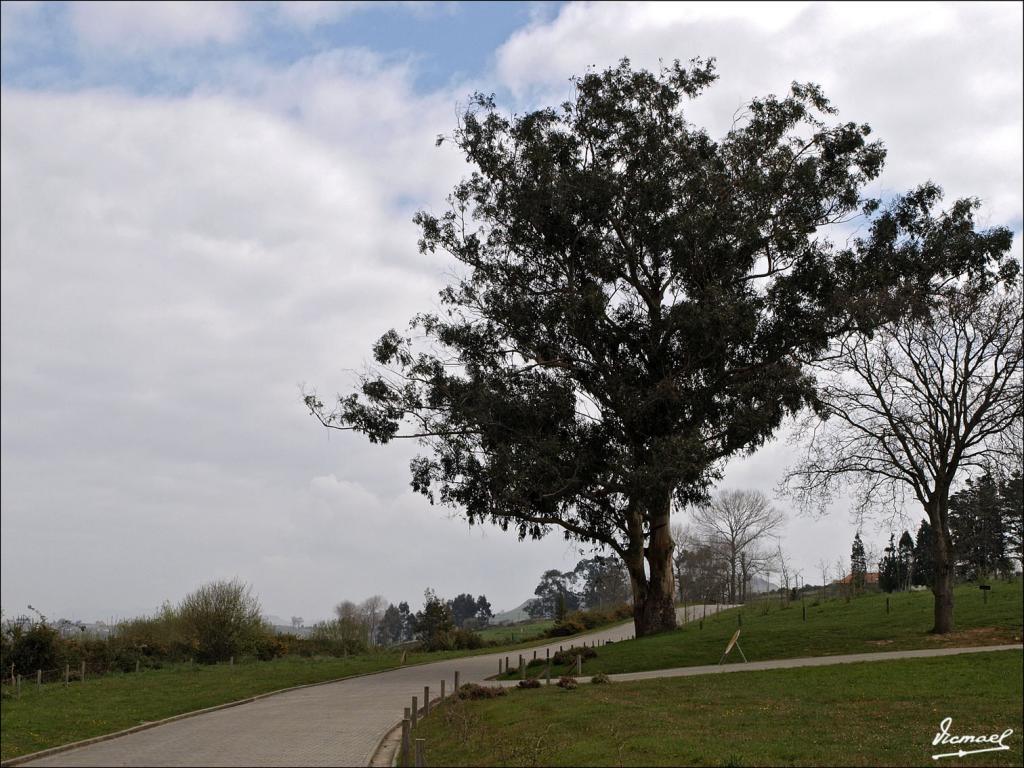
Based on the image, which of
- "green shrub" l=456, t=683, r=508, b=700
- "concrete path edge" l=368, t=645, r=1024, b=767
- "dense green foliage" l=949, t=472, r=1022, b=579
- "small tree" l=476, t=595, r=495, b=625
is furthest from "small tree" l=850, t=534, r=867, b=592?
"small tree" l=476, t=595, r=495, b=625

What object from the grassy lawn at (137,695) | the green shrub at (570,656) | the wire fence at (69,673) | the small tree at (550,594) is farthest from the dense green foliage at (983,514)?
the small tree at (550,594)

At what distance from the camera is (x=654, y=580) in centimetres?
3466

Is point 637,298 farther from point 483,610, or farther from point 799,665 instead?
point 483,610

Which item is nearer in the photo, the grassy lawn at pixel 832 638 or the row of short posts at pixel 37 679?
the grassy lawn at pixel 832 638

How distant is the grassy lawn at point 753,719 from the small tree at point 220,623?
2506 centimetres

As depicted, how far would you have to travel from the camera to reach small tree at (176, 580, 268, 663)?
43.7 metres

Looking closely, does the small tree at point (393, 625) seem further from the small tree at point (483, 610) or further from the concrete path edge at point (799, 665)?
the concrete path edge at point (799, 665)

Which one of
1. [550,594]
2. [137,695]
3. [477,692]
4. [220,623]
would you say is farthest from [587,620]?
[550,594]

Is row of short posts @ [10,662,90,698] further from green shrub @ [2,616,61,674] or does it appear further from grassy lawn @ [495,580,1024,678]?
grassy lawn @ [495,580,1024,678]

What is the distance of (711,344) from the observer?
30250 mm

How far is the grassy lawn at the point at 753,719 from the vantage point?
42.6 feet

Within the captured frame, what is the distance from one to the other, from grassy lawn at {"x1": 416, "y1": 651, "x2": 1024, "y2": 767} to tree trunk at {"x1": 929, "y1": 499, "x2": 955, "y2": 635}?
6.77 m

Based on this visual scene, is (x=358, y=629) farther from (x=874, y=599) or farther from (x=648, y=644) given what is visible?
(x=874, y=599)

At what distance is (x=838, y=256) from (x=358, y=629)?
115 feet
